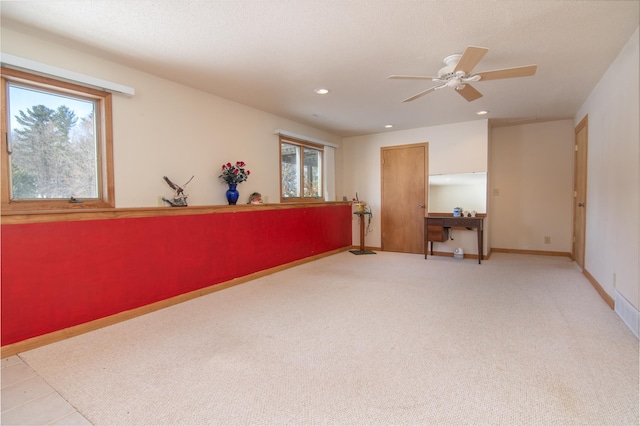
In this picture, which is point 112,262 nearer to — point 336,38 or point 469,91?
point 336,38

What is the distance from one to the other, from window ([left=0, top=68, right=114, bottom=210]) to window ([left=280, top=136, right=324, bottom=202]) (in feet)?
8.25

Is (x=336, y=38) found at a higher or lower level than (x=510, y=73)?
higher

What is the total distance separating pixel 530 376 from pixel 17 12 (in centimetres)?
400

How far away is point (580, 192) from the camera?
4.54 meters

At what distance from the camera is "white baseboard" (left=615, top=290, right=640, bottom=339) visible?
230 centimetres

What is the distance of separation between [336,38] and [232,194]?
2.22m

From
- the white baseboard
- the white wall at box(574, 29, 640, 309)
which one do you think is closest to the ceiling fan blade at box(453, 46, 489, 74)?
the white wall at box(574, 29, 640, 309)

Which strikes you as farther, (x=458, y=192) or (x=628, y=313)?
(x=458, y=192)

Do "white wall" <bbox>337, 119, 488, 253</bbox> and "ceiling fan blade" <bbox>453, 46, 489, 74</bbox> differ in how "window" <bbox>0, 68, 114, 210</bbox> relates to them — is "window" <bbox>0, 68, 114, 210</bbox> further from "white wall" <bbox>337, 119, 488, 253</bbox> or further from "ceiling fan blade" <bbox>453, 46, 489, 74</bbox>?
"white wall" <bbox>337, 119, 488, 253</bbox>

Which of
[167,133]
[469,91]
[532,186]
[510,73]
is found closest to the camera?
[510,73]

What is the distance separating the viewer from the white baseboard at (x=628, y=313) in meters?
2.30

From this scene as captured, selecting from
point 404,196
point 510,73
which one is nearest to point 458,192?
point 404,196

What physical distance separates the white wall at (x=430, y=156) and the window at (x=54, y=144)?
4295 millimetres

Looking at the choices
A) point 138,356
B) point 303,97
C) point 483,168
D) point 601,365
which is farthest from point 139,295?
point 483,168
